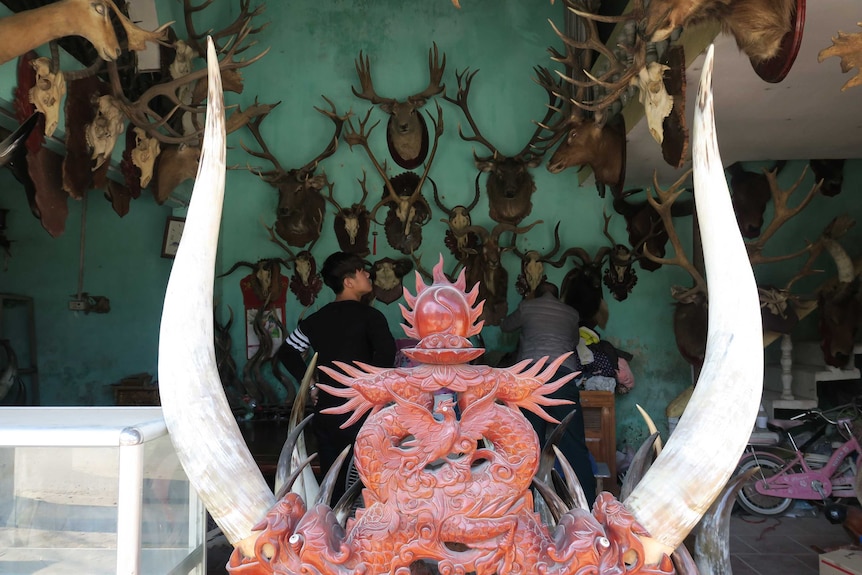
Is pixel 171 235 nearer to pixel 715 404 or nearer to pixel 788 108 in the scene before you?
pixel 788 108

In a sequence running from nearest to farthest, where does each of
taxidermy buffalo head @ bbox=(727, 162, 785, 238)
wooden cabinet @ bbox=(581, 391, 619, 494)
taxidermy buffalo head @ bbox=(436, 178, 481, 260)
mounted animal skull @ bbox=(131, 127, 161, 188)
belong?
mounted animal skull @ bbox=(131, 127, 161, 188) < wooden cabinet @ bbox=(581, 391, 619, 494) < taxidermy buffalo head @ bbox=(727, 162, 785, 238) < taxidermy buffalo head @ bbox=(436, 178, 481, 260)

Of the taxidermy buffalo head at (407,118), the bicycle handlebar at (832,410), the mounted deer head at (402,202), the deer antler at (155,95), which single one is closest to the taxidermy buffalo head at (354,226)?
the mounted deer head at (402,202)

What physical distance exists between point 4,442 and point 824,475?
546 cm

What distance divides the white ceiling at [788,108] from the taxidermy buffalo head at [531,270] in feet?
3.73

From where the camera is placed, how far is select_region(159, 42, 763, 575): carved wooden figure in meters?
0.96

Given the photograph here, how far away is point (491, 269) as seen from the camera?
637 centimetres

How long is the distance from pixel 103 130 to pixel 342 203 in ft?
9.35

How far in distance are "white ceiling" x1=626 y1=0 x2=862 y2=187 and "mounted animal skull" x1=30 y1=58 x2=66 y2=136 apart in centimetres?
379

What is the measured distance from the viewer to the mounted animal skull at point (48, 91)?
354 centimetres

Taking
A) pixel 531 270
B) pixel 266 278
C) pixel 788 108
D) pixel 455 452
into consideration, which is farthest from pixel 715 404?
pixel 266 278

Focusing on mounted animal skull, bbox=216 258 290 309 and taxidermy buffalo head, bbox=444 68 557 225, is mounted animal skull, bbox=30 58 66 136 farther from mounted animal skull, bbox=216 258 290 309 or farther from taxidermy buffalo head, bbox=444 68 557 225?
taxidermy buffalo head, bbox=444 68 557 225

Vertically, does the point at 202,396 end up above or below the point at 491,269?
below

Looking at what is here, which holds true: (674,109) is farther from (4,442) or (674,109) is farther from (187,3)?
→ (187,3)

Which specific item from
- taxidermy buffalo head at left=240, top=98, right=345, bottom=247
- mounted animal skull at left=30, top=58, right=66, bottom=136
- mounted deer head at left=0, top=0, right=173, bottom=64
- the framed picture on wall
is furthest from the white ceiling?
the framed picture on wall
